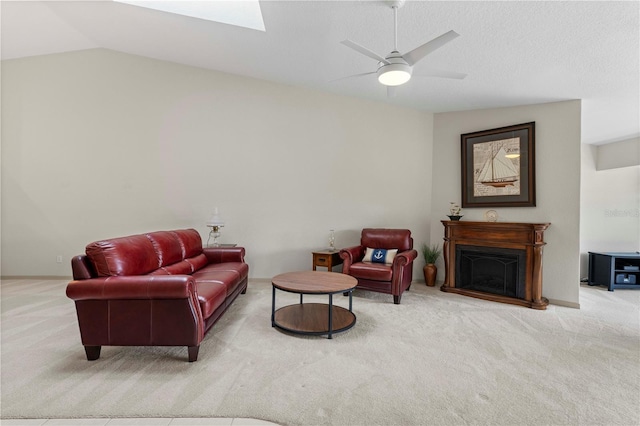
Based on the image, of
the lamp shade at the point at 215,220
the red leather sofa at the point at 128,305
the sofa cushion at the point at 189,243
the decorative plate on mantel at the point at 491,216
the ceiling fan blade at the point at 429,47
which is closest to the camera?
the ceiling fan blade at the point at 429,47

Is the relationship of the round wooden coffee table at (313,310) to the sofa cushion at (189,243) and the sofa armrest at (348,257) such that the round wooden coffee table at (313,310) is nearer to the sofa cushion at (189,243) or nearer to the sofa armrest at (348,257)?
the sofa armrest at (348,257)

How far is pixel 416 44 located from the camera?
325cm

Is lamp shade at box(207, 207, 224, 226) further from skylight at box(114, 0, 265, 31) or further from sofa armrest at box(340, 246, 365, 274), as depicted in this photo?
skylight at box(114, 0, 265, 31)

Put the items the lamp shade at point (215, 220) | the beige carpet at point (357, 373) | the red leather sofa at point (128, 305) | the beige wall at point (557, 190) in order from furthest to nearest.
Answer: the lamp shade at point (215, 220) → the beige wall at point (557, 190) → the red leather sofa at point (128, 305) → the beige carpet at point (357, 373)

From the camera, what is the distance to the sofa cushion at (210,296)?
251cm

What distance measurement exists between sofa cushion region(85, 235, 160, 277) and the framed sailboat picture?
4595 millimetres

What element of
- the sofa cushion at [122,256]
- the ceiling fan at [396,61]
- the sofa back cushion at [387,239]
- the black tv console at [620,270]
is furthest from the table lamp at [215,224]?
the black tv console at [620,270]

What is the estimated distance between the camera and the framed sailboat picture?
429 centimetres

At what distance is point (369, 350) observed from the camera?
8.53 ft

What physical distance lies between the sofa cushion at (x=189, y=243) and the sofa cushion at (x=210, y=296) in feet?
3.35

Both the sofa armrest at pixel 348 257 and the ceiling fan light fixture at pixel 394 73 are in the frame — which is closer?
the ceiling fan light fixture at pixel 394 73

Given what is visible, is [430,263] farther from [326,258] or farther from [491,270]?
[326,258]

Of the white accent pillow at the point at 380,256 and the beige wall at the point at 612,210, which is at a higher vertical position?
the beige wall at the point at 612,210

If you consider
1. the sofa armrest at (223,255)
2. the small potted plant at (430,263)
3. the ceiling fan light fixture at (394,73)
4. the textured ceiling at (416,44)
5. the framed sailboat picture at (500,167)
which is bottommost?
the small potted plant at (430,263)
